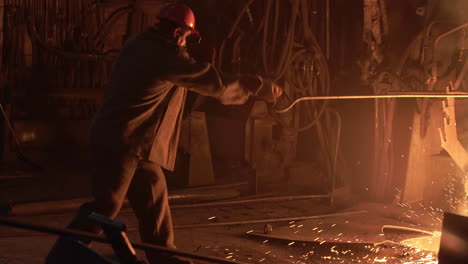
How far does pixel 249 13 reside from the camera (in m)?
7.59

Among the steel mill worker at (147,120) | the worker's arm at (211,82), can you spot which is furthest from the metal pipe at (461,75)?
the steel mill worker at (147,120)

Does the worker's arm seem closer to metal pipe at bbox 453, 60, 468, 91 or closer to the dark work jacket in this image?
the dark work jacket

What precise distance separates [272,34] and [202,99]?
1.25m

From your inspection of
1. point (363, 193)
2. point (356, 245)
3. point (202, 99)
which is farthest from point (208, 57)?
Answer: point (356, 245)

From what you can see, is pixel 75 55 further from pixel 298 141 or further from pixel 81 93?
pixel 298 141

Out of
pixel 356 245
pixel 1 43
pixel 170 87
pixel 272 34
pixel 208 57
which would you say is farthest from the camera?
pixel 1 43

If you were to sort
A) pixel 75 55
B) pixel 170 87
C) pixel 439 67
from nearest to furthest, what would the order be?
pixel 170 87, pixel 439 67, pixel 75 55

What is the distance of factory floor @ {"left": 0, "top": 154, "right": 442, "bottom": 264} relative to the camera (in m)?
5.32

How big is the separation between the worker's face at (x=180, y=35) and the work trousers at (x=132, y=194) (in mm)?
790

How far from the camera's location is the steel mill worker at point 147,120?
4.33 metres

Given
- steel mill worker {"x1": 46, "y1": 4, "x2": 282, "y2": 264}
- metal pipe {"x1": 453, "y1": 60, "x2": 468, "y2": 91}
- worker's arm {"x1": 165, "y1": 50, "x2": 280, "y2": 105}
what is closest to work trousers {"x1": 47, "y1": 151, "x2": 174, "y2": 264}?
steel mill worker {"x1": 46, "y1": 4, "x2": 282, "y2": 264}

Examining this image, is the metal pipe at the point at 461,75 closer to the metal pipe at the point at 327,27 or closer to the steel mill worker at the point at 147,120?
the metal pipe at the point at 327,27

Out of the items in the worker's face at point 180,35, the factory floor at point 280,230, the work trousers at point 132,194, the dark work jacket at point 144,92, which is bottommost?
the factory floor at point 280,230

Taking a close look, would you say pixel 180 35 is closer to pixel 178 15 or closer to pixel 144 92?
pixel 178 15
